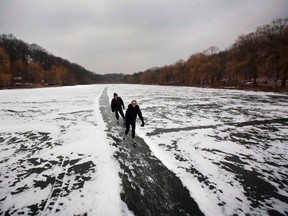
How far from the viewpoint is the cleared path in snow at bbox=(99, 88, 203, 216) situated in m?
3.59

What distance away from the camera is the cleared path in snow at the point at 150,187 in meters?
3.59

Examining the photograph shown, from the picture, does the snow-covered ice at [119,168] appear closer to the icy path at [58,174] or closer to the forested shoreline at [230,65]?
the icy path at [58,174]

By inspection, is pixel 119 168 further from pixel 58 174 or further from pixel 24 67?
pixel 24 67

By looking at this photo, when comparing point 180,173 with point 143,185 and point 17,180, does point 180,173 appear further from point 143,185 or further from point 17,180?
point 17,180

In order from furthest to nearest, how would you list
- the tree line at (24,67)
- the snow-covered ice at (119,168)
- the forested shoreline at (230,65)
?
the tree line at (24,67), the forested shoreline at (230,65), the snow-covered ice at (119,168)

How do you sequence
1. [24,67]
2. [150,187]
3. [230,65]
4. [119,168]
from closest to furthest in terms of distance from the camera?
[150,187] < [119,168] < [230,65] < [24,67]

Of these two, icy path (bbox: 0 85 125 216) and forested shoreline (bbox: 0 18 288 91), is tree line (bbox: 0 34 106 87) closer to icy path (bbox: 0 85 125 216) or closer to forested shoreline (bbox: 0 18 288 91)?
forested shoreline (bbox: 0 18 288 91)

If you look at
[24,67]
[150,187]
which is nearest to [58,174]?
[150,187]

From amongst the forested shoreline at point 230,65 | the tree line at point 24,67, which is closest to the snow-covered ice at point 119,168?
the forested shoreline at point 230,65

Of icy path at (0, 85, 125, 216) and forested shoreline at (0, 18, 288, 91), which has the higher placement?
forested shoreline at (0, 18, 288, 91)

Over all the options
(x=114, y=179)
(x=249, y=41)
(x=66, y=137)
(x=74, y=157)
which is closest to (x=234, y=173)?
(x=114, y=179)

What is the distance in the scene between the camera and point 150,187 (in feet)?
14.0

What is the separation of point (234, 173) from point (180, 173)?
1.43m

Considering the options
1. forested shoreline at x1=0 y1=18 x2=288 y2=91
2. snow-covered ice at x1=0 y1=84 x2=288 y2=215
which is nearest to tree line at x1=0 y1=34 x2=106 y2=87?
forested shoreline at x1=0 y1=18 x2=288 y2=91
